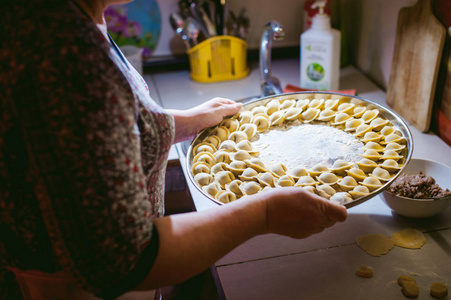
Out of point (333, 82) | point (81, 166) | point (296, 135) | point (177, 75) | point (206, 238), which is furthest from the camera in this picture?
point (177, 75)

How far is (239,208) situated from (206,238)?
8 cm

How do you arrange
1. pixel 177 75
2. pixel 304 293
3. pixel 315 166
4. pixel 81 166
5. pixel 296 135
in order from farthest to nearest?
1. pixel 177 75
2. pixel 296 135
3. pixel 315 166
4. pixel 304 293
5. pixel 81 166

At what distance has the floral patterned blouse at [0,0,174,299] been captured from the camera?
0.50 m

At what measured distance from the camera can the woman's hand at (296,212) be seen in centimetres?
69

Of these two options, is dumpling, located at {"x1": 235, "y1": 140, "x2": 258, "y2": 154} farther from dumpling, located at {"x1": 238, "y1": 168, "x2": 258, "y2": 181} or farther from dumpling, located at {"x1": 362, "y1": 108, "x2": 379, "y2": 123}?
dumpling, located at {"x1": 362, "y1": 108, "x2": 379, "y2": 123}

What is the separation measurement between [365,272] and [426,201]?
23 cm

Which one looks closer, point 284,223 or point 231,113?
point 284,223

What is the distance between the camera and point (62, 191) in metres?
0.52

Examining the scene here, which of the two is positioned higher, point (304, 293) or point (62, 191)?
point (62, 191)

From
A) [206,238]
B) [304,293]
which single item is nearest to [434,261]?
[304,293]

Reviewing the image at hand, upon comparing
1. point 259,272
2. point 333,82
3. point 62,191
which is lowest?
point 259,272

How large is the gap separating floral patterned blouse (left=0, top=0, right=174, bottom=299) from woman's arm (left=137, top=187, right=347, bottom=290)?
0.03m

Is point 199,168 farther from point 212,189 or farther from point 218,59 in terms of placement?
point 218,59

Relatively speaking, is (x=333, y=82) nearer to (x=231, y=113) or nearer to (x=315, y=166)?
(x=231, y=113)
